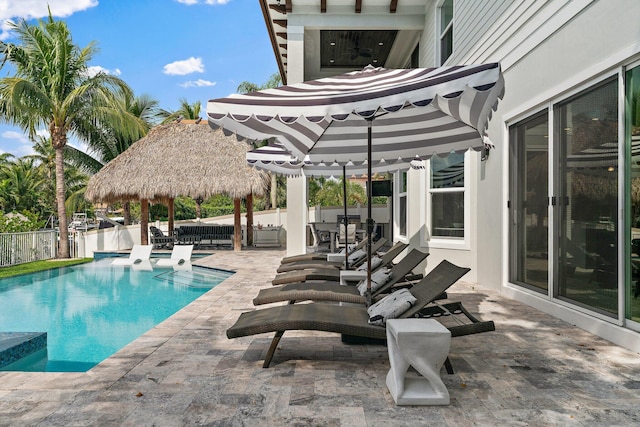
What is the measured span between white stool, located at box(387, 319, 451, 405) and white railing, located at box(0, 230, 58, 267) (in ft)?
45.3

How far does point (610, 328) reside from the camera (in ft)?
14.8

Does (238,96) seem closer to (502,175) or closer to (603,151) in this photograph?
(603,151)

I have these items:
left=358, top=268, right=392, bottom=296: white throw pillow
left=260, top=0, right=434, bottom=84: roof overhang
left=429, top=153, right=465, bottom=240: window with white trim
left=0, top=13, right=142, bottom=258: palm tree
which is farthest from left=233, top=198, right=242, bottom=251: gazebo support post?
left=358, top=268, right=392, bottom=296: white throw pillow

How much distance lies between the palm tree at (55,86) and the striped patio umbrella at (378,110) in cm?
1284

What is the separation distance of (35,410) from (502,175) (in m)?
6.35

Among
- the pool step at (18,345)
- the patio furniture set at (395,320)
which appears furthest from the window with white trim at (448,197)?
the pool step at (18,345)

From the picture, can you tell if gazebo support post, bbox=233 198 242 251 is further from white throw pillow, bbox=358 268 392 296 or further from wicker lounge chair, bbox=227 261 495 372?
wicker lounge chair, bbox=227 261 495 372

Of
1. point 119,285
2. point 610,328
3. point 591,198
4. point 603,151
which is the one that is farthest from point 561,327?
point 119,285

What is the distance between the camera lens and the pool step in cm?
429

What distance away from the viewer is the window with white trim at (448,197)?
8719mm

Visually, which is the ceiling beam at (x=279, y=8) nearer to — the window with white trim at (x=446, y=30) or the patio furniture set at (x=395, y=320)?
the window with white trim at (x=446, y=30)

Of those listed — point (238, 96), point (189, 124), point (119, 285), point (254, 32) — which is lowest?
point (119, 285)

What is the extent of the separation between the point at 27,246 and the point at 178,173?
507 centimetres

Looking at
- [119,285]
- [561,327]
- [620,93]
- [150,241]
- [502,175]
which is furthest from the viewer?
[150,241]
